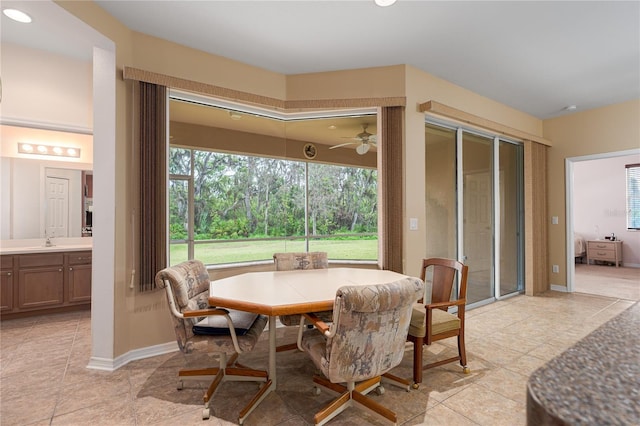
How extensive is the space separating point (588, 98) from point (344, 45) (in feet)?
12.4

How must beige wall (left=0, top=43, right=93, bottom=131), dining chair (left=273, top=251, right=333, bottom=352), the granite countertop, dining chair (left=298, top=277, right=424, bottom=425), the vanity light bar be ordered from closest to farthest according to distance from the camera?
1. the granite countertop
2. dining chair (left=298, top=277, right=424, bottom=425)
3. dining chair (left=273, top=251, right=333, bottom=352)
4. beige wall (left=0, top=43, right=93, bottom=131)
5. the vanity light bar

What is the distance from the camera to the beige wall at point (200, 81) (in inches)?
103

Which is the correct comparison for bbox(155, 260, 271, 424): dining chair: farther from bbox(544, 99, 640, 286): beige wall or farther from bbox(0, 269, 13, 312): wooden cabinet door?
bbox(544, 99, 640, 286): beige wall

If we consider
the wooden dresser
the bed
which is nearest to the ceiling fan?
the bed

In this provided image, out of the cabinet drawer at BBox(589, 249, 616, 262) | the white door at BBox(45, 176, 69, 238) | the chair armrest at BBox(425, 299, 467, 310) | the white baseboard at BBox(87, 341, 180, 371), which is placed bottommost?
the white baseboard at BBox(87, 341, 180, 371)

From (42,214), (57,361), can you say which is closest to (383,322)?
(57,361)

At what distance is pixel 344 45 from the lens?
2955 millimetres

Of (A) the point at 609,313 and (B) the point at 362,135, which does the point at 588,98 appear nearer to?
(A) the point at 609,313

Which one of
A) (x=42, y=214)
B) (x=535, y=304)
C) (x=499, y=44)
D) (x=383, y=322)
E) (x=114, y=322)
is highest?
(x=499, y=44)

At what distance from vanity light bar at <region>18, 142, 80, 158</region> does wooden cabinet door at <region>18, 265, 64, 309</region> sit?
156 centimetres

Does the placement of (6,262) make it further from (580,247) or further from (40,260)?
(580,247)

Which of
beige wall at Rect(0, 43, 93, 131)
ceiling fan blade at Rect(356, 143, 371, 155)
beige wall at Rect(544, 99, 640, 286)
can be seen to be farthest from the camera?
beige wall at Rect(544, 99, 640, 286)

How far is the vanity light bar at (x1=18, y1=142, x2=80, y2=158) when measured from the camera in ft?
13.2

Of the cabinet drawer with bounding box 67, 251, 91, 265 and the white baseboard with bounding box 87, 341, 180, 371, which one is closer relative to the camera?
the white baseboard with bounding box 87, 341, 180, 371
